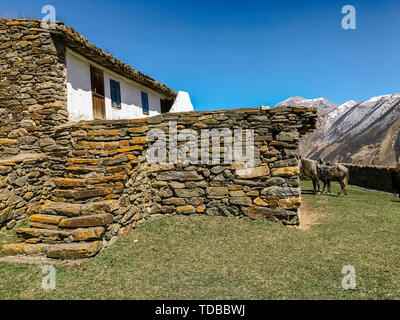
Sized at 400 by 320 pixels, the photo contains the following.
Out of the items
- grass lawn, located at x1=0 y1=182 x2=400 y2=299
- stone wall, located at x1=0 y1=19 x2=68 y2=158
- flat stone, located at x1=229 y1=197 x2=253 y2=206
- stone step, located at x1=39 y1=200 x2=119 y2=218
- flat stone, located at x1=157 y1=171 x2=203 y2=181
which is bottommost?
grass lawn, located at x1=0 y1=182 x2=400 y2=299

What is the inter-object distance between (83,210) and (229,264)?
2.90 meters

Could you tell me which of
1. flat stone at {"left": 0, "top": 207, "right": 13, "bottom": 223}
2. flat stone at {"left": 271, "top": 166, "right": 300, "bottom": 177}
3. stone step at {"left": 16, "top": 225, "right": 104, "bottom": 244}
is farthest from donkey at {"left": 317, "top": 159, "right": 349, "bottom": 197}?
flat stone at {"left": 0, "top": 207, "right": 13, "bottom": 223}

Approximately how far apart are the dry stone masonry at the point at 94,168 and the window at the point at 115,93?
2535mm

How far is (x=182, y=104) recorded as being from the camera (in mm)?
11844

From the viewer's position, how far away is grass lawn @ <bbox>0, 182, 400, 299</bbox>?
3.55 m

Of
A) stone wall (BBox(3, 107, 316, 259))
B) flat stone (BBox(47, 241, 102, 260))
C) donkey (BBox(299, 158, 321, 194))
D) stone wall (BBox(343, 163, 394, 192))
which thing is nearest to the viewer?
flat stone (BBox(47, 241, 102, 260))

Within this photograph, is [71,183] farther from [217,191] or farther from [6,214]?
[217,191]

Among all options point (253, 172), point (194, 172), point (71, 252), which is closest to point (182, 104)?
point (194, 172)

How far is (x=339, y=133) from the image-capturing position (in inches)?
1580

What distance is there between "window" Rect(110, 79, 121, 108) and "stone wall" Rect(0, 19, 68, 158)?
308cm

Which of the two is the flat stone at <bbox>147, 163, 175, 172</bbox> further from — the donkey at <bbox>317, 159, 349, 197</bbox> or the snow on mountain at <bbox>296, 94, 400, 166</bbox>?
the snow on mountain at <bbox>296, 94, 400, 166</bbox>

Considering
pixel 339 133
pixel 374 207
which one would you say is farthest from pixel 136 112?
pixel 339 133

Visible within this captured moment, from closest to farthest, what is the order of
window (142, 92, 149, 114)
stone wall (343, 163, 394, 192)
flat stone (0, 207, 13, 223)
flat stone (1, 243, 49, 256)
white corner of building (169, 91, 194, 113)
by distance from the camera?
1. flat stone (1, 243, 49, 256)
2. flat stone (0, 207, 13, 223)
3. white corner of building (169, 91, 194, 113)
4. stone wall (343, 163, 394, 192)
5. window (142, 92, 149, 114)

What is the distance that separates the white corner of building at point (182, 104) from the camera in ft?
38.4
